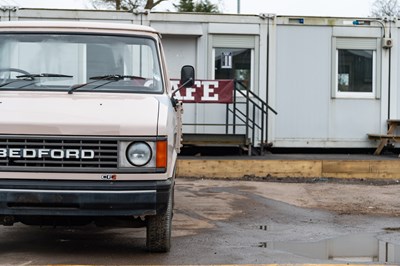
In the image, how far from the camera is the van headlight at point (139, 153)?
17.9 feet

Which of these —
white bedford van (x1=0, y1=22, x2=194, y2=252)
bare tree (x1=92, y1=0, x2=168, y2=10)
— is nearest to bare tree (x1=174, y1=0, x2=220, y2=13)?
bare tree (x1=92, y1=0, x2=168, y2=10)

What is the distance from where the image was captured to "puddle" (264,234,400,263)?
20.9ft

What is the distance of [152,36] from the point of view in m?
6.83

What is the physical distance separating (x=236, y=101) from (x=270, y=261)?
335 inches

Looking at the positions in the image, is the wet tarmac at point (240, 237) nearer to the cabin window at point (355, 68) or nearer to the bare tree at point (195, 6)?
the cabin window at point (355, 68)

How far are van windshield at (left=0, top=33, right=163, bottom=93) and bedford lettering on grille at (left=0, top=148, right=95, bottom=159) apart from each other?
991 mm

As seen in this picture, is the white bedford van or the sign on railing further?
the sign on railing

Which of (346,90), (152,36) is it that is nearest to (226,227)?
(152,36)

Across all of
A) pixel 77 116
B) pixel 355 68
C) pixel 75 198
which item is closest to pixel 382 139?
pixel 355 68

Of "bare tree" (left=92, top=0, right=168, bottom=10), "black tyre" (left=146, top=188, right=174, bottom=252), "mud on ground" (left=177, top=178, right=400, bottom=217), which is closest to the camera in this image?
"black tyre" (left=146, top=188, right=174, bottom=252)

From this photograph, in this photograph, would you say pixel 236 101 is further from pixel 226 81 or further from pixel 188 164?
pixel 188 164

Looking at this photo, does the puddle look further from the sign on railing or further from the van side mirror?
the sign on railing

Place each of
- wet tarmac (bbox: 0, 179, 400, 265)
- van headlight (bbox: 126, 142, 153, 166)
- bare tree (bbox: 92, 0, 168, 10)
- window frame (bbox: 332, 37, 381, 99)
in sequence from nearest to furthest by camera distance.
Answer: van headlight (bbox: 126, 142, 153, 166) → wet tarmac (bbox: 0, 179, 400, 265) → window frame (bbox: 332, 37, 381, 99) → bare tree (bbox: 92, 0, 168, 10)

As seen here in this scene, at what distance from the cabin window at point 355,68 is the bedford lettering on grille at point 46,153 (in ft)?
33.6
